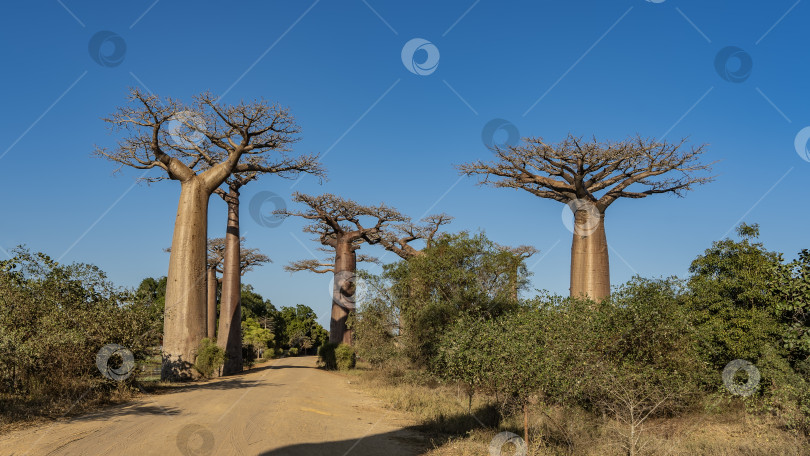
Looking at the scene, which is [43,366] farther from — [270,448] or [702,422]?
[702,422]

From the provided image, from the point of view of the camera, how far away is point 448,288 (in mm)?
17531

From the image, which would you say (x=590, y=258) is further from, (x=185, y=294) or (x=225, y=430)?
(x=185, y=294)

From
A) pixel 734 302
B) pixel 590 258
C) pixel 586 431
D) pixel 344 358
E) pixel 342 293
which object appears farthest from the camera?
pixel 342 293

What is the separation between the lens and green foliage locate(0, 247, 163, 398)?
1026 cm

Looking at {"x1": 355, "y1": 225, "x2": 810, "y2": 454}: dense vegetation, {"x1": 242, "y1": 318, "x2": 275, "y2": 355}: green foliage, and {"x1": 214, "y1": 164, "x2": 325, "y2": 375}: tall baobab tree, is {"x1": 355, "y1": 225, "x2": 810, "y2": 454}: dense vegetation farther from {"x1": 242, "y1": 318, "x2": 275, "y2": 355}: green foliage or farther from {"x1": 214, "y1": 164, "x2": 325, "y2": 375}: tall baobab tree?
{"x1": 242, "y1": 318, "x2": 275, "y2": 355}: green foliage

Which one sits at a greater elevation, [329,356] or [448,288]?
[448,288]

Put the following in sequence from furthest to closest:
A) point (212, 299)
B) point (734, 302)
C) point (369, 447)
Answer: point (212, 299)
point (734, 302)
point (369, 447)

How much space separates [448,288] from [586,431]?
8390mm

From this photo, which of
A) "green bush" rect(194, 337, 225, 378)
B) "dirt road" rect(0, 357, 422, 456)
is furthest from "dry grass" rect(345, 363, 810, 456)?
"green bush" rect(194, 337, 225, 378)

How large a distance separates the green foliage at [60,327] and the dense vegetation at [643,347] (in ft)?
23.8

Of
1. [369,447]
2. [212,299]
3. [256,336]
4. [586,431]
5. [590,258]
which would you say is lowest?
[369,447]

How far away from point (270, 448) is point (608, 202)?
12228mm

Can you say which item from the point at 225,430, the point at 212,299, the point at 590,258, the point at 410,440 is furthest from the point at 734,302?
the point at 212,299

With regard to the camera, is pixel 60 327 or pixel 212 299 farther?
pixel 212 299
